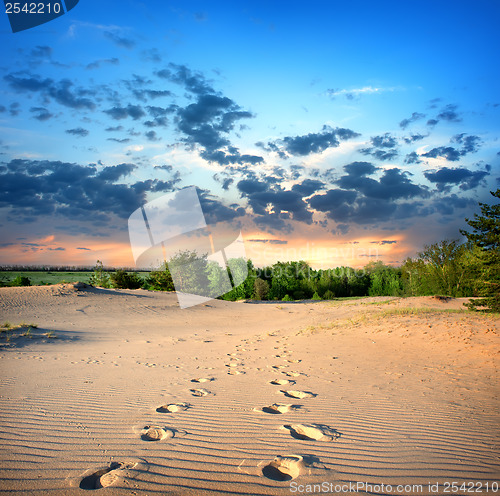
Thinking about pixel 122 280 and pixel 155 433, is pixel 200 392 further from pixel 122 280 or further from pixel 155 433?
pixel 122 280

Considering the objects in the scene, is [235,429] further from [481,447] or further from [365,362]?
[365,362]

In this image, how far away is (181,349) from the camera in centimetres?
1113

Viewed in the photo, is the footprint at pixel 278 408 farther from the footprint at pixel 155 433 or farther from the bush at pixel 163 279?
the bush at pixel 163 279

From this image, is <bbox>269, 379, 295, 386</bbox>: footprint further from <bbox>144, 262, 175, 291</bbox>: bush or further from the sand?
<bbox>144, 262, 175, 291</bbox>: bush

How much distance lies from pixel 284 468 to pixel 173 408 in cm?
224

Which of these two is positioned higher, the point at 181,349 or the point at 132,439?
the point at 132,439

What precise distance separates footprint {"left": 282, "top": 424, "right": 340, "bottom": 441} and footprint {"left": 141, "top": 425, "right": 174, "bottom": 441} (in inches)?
56.0

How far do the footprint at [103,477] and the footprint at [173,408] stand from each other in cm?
160

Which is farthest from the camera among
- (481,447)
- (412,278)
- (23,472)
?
(412,278)

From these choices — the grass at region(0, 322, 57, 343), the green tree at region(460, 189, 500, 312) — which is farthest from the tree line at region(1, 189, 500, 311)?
the grass at region(0, 322, 57, 343)

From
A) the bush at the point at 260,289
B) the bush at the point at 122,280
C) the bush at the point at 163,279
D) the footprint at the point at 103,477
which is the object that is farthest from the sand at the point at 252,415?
the bush at the point at 260,289

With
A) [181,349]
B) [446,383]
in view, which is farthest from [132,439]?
[181,349]

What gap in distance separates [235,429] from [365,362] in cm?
600

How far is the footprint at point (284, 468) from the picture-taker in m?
2.94
